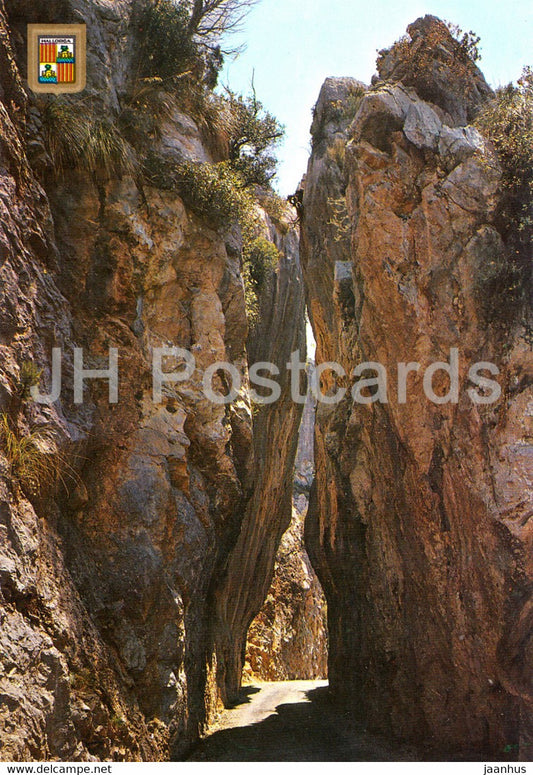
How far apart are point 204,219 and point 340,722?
37.4 ft

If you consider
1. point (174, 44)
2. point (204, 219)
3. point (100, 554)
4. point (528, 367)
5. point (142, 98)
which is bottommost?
point (100, 554)

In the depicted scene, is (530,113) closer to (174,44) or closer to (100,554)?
(174,44)

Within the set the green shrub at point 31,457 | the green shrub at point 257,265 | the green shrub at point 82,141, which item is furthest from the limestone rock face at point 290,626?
the green shrub at point 82,141

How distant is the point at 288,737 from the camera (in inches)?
564

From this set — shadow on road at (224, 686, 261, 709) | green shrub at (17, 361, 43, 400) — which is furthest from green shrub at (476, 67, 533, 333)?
shadow on road at (224, 686, 261, 709)

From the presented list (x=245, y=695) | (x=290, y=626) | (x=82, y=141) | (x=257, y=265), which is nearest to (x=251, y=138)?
(x=257, y=265)

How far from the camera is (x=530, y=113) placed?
443 inches

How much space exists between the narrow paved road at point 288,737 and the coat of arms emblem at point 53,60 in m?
10.1

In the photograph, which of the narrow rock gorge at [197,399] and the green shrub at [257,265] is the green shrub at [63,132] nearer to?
the narrow rock gorge at [197,399]

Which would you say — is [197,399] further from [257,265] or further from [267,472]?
[267,472]

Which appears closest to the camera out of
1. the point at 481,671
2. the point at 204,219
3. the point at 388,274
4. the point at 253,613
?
the point at 481,671

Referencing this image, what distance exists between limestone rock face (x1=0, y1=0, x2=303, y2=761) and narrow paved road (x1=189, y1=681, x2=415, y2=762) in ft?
2.11

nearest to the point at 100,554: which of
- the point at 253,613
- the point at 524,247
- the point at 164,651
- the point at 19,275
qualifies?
the point at 164,651

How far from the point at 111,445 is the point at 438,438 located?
5162 mm
